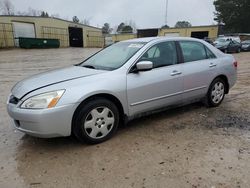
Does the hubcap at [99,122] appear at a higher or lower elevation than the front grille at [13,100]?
lower

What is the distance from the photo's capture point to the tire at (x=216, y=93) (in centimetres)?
518

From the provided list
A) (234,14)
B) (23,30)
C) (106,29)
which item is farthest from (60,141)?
(106,29)

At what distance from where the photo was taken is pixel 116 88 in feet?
12.1

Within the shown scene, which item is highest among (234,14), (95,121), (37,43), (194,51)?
(234,14)

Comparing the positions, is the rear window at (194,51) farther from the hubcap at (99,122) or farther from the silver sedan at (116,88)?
the hubcap at (99,122)

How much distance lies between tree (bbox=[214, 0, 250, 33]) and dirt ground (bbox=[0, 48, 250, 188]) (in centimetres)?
4845

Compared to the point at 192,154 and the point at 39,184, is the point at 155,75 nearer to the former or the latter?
the point at 192,154

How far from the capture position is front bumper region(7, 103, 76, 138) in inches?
125

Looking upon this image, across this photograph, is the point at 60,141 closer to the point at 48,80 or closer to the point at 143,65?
the point at 48,80

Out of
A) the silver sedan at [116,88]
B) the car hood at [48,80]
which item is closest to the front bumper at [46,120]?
the silver sedan at [116,88]

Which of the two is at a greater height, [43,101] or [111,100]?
[43,101]

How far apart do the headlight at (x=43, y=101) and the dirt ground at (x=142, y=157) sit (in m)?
0.70

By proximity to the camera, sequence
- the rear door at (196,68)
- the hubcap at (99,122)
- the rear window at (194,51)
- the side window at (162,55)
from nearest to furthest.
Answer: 1. the hubcap at (99,122)
2. the side window at (162,55)
3. the rear door at (196,68)
4. the rear window at (194,51)

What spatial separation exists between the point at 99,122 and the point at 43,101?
865 millimetres
